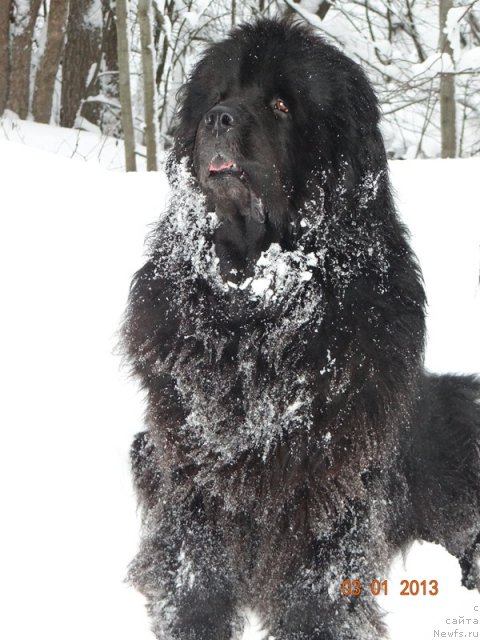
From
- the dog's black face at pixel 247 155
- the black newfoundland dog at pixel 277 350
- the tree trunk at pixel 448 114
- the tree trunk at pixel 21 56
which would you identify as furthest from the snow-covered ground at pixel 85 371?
the tree trunk at pixel 21 56

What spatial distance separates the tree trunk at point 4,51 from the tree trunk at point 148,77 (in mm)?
2139

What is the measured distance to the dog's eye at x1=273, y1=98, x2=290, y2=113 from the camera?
2.81 metres

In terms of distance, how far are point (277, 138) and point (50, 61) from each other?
32.6ft

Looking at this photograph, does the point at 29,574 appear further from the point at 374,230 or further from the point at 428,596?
the point at 374,230

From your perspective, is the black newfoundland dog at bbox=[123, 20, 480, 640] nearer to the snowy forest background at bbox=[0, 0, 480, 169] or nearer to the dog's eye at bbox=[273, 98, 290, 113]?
the dog's eye at bbox=[273, 98, 290, 113]

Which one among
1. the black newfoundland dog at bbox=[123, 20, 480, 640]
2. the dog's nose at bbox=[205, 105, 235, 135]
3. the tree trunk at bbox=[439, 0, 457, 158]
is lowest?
the black newfoundland dog at bbox=[123, 20, 480, 640]

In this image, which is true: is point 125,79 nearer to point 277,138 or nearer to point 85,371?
point 85,371

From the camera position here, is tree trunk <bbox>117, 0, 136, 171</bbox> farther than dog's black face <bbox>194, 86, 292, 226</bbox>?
Yes

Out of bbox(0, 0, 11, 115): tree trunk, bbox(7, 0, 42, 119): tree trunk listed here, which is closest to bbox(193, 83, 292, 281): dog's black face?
bbox(0, 0, 11, 115): tree trunk

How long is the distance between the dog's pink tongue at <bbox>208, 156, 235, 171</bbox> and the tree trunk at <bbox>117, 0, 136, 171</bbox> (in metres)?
7.94

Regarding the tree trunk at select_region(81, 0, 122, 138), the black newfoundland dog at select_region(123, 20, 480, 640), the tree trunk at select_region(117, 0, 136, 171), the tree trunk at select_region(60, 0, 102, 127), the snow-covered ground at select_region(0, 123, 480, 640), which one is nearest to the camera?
the black newfoundland dog at select_region(123, 20, 480, 640)

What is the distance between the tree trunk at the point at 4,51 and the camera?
10.9m
